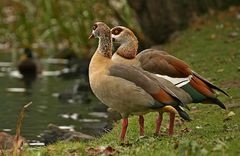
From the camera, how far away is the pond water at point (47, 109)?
51.7 ft

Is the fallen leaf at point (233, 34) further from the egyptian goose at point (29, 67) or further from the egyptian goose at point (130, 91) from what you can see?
the egyptian goose at point (130, 91)

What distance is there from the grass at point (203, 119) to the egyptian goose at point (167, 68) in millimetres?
525

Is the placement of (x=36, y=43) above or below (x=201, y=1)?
below

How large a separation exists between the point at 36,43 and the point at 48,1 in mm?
3851

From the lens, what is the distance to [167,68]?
11234mm

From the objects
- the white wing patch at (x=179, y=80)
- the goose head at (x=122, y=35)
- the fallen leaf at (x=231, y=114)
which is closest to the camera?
the white wing patch at (x=179, y=80)

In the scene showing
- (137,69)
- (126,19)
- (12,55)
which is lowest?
(12,55)

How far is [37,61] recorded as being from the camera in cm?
2666

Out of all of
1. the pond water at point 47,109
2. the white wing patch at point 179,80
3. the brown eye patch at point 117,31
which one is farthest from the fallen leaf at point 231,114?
the pond water at point 47,109

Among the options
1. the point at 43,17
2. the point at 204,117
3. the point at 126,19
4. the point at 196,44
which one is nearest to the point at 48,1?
the point at 43,17

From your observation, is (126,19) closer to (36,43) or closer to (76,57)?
(76,57)

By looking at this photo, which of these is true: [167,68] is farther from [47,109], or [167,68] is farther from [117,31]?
[47,109]

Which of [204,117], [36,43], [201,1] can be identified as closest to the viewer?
[204,117]

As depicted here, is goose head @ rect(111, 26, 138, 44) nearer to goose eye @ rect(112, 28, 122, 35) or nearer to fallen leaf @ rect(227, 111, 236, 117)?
goose eye @ rect(112, 28, 122, 35)
